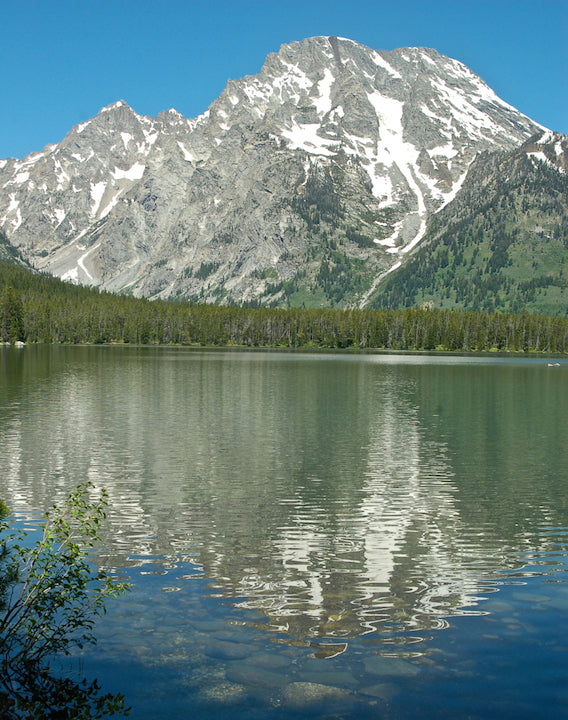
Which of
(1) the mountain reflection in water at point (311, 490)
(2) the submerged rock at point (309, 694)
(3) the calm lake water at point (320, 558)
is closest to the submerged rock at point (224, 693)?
(3) the calm lake water at point (320, 558)

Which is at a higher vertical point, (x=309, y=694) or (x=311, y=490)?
(x=311, y=490)

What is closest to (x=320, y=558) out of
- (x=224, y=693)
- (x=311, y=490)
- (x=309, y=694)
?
(x=309, y=694)

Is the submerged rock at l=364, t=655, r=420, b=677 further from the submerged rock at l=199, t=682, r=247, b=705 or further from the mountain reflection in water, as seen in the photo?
the submerged rock at l=199, t=682, r=247, b=705

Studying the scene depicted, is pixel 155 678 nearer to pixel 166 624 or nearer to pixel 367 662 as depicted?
pixel 166 624

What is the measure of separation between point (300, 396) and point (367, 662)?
62.7 metres

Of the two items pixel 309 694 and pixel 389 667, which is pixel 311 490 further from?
pixel 309 694

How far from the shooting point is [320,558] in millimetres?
22703

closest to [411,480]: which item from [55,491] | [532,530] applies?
[532,530]

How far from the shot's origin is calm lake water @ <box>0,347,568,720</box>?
1416 centimetres

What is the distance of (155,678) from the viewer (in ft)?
47.0

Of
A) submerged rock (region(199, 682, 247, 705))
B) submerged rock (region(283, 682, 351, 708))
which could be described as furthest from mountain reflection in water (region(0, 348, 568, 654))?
submerged rock (region(199, 682, 247, 705))

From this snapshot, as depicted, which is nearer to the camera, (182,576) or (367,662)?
(367,662)

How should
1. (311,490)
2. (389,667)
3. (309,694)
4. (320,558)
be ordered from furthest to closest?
(311,490) → (320,558) → (389,667) → (309,694)

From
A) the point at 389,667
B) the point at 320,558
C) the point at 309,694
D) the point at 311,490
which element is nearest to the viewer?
the point at 309,694
